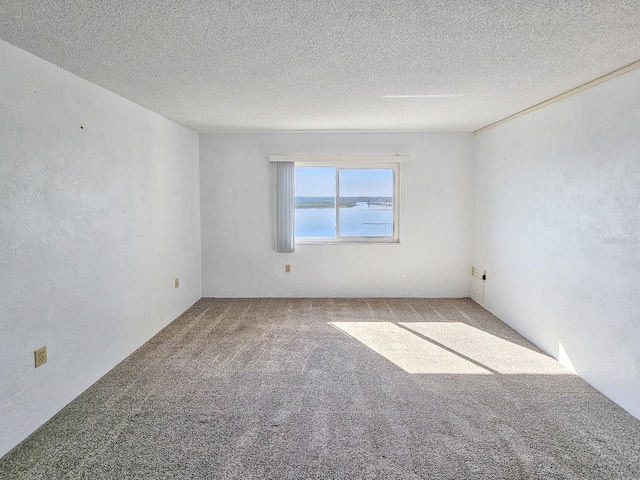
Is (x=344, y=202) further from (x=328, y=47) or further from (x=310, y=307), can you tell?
(x=328, y=47)

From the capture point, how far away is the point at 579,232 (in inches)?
122

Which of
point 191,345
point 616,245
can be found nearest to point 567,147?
point 616,245

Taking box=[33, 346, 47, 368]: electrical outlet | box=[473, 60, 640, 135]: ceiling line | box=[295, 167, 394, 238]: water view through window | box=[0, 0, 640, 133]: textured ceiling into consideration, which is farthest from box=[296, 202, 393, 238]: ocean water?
box=[33, 346, 47, 368]: electrical outlet

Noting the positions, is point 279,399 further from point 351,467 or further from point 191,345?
point 191,345

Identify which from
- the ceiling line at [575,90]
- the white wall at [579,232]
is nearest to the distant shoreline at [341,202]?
the white wall at [579,232]

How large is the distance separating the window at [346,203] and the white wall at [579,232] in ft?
4.80

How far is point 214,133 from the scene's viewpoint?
17.7ft

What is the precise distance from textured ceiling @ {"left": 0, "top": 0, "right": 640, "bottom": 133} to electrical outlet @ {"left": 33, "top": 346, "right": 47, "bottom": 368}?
170 centimetres

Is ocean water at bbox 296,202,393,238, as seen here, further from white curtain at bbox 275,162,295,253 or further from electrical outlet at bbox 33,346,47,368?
electrical outlet at bbox 33,346,47,368

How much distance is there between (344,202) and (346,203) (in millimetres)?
30

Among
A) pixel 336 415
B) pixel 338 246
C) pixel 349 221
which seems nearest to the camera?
pixel 336 415

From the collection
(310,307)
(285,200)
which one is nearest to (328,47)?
(285,200)

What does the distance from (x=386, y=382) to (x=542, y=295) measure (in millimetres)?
1698

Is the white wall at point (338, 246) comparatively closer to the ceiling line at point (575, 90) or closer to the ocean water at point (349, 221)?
the ocean water at point (349, 221)
